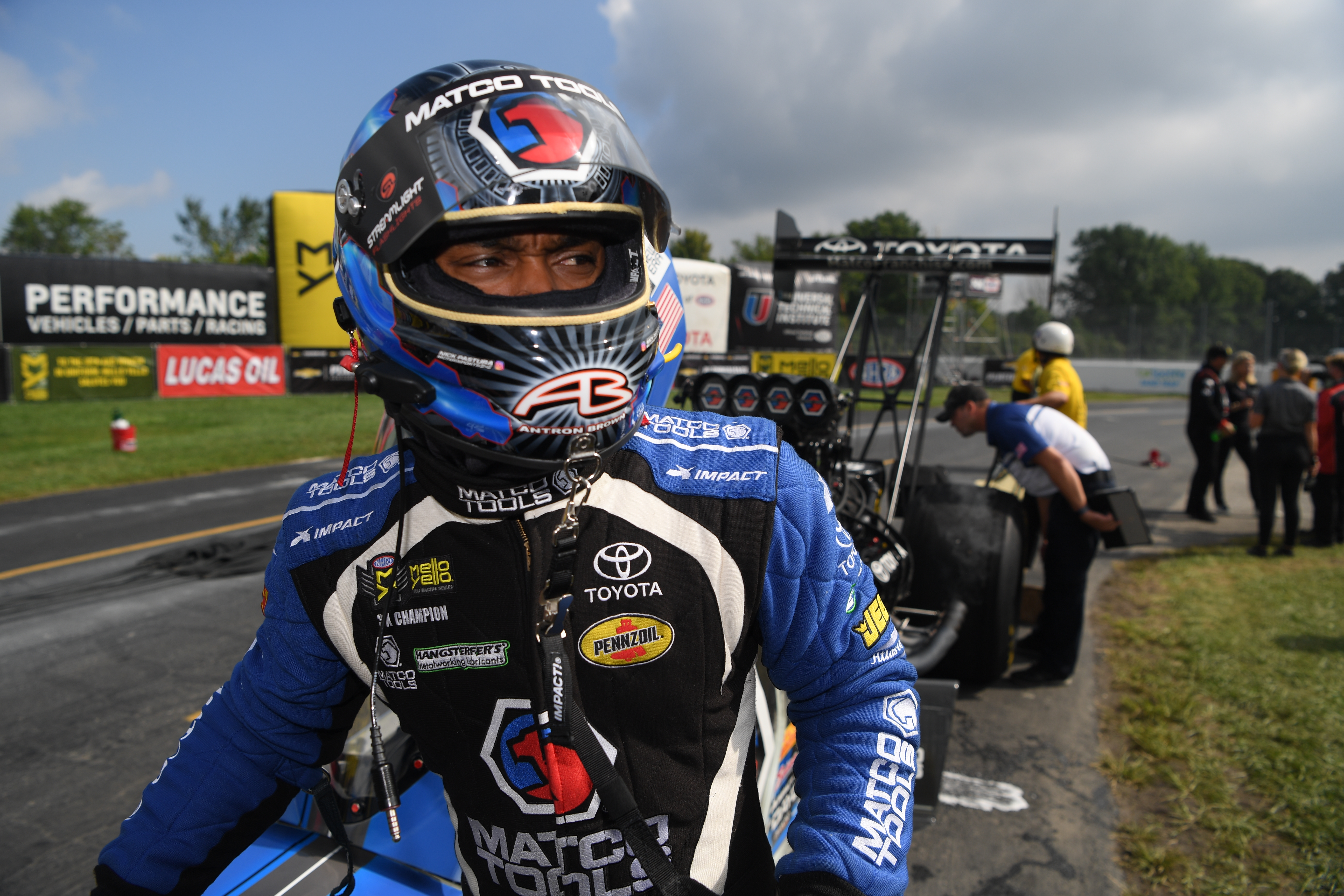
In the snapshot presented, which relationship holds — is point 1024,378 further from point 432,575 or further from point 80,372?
point 80,372

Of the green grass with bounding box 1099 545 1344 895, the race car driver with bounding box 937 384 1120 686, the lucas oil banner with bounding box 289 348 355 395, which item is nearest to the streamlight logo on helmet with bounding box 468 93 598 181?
the green grass with bounding box 1099 545 1344 895

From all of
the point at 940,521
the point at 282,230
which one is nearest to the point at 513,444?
the point at 940,521

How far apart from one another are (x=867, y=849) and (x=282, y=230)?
16441 mm

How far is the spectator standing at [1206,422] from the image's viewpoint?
7.61 m

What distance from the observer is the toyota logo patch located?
1060 millimetres

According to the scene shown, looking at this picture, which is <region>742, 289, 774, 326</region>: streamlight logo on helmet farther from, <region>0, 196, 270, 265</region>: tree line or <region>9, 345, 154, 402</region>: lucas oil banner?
<region>0, 196, 270, 265</region>: tree line

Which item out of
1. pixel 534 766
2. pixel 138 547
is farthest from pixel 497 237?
pixel 138 547

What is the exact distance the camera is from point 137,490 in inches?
347

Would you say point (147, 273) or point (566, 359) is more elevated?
point (147, 273)

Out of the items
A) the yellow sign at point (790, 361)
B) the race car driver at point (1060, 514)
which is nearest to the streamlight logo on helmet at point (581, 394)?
the race car driver at point (1060, 514)

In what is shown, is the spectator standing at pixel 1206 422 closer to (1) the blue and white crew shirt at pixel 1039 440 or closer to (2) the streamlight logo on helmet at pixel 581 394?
(1) the blue and white crew shirt at pixel 1039 440

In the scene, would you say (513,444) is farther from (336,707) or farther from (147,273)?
(147,273)

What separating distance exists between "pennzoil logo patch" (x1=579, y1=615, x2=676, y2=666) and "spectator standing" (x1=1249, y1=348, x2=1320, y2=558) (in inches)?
294

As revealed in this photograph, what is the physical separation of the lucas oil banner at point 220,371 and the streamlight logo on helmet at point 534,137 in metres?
16.6
